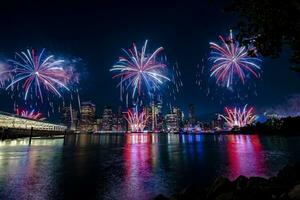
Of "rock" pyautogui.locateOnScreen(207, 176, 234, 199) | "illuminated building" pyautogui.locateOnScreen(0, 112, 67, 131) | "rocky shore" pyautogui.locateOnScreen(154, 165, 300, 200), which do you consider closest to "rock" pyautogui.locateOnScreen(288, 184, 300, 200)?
"rocky shore" pyautogui.locateOnScreen(154, 165, 300, 200)

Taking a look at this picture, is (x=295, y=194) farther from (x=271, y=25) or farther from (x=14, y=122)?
(x=14, y=122)

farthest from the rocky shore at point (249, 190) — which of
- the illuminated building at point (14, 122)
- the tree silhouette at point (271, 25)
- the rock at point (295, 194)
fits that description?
the illuminated building at point (14, 122)

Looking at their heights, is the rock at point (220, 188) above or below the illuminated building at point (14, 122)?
below

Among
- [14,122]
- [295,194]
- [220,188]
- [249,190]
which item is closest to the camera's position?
[295,194]

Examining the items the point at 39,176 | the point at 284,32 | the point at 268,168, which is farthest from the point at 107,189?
the point at 268,168

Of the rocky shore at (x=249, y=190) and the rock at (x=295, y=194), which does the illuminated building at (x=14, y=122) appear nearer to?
the rocky shore at (x=249, y=190)

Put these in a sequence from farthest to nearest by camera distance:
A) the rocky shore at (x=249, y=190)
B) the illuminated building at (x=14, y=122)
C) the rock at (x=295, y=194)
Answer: the illuminated building at (x=14, y=122) < the rocky shore at (x=249, y=190) < the rock at (x=295, y=194)

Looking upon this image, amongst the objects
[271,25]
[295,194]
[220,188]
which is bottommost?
[220,188]

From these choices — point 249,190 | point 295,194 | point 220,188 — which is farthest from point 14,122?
point 295,194

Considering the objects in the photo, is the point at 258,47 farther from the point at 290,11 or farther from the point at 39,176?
the point at 39,176
